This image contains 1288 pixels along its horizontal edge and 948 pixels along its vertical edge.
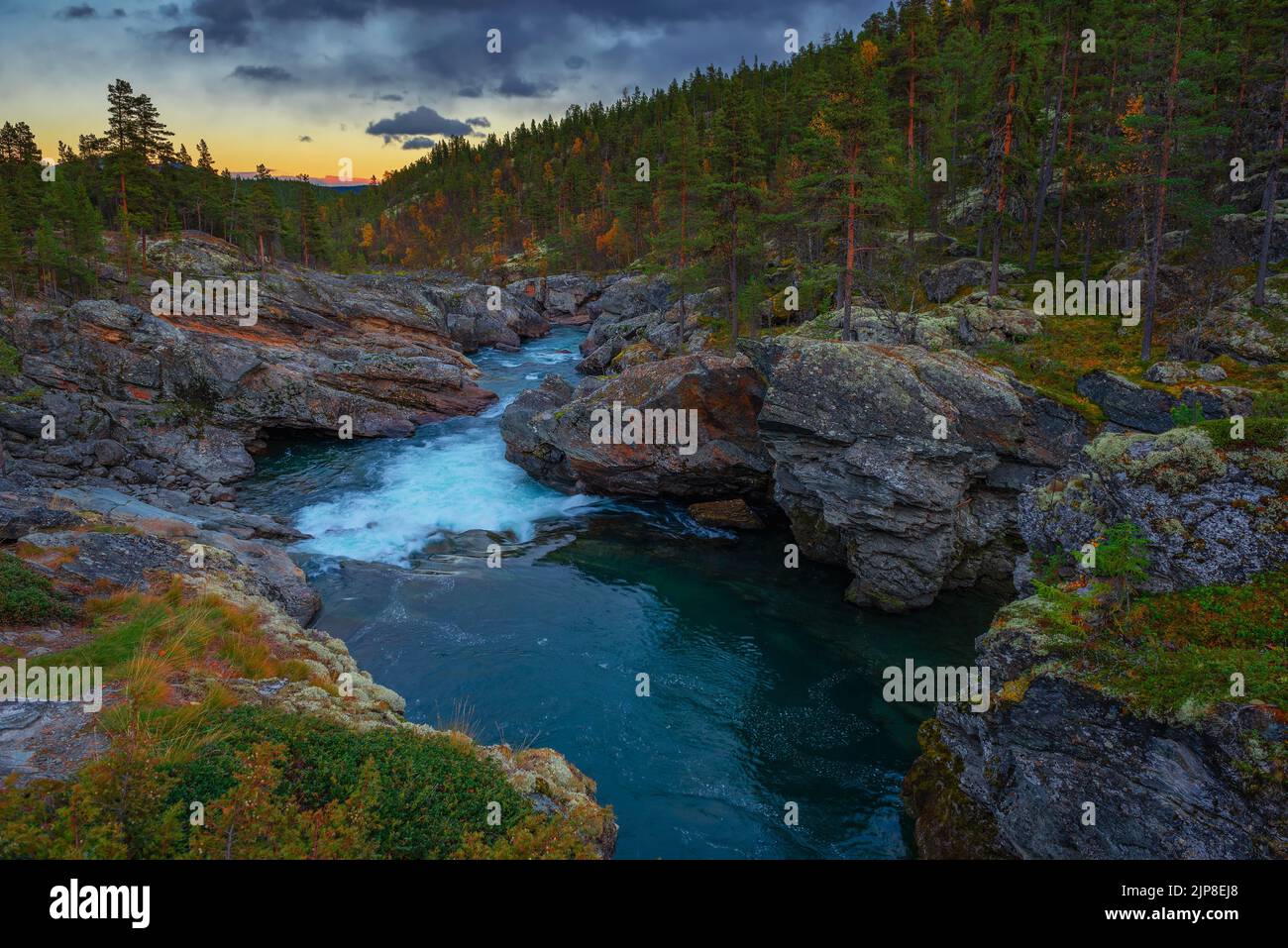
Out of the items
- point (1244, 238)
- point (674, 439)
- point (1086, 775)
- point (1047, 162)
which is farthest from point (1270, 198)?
point (1086, 775)

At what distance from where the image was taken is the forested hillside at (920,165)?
28.4 m

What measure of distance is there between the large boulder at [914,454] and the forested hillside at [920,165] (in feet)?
29.6

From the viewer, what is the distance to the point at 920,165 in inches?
1962

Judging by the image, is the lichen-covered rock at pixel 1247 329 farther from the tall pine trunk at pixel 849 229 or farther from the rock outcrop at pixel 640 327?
the rock outcrop at pixel 640 327

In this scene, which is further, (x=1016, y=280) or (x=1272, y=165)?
(x=1016, y=280)

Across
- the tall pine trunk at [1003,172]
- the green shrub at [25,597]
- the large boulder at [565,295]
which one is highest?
the large boulder at [565,295]

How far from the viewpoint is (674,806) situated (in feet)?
46.5

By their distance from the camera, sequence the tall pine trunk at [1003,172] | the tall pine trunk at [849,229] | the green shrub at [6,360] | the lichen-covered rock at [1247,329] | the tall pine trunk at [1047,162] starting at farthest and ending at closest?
the tall pine trunk at [1047,162]
the tall pine trunk at [1003,172]
the green shrub at [6,360]
the tall pine trunk at [849,229]
the lichen-covered rock at [1247,329]

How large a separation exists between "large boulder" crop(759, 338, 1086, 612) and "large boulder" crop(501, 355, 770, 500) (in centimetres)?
497

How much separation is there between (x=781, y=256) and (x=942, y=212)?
13.4m

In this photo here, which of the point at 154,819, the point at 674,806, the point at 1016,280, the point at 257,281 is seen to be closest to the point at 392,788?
the point at 154,819

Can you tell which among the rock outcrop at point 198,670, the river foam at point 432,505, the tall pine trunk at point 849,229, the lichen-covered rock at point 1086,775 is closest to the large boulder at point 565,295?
the river foam at point 432,505
